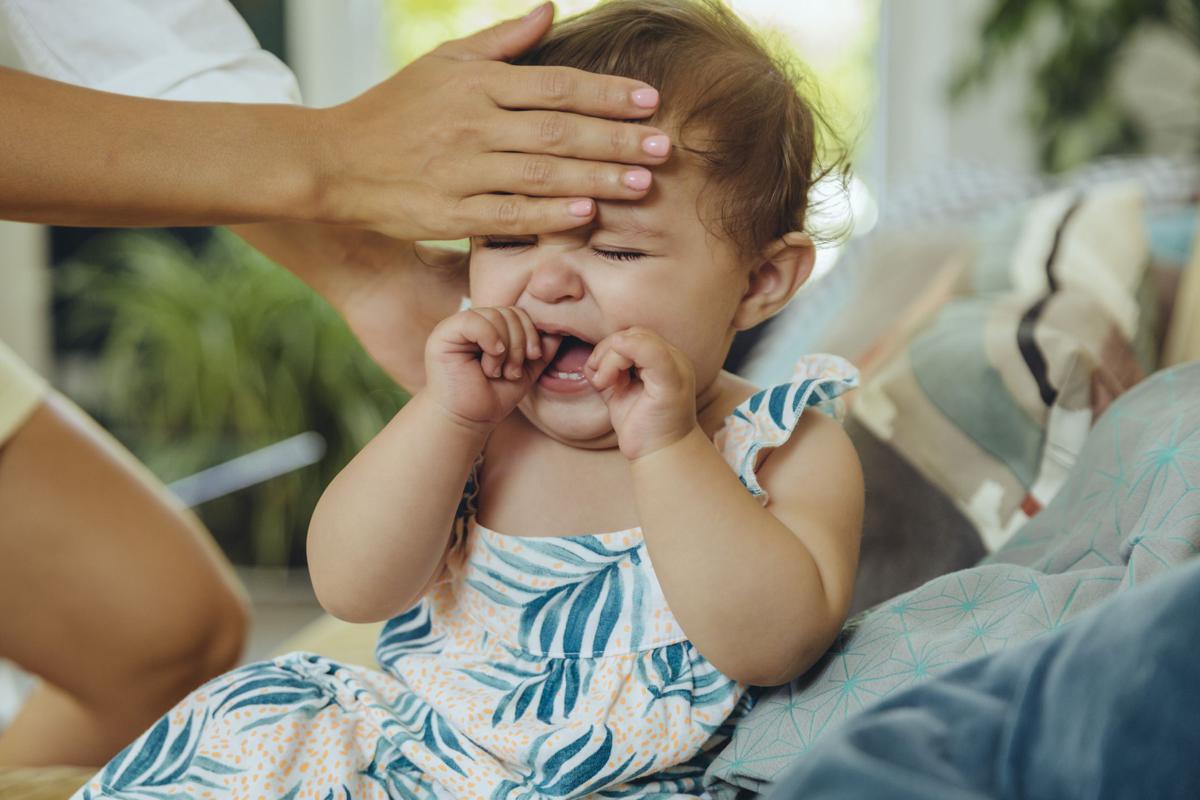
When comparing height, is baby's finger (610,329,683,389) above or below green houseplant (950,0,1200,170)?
above

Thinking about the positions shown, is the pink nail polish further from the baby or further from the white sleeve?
the white sleeve

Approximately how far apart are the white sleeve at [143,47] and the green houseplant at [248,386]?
2134 millimetres

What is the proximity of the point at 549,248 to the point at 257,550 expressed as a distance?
8.91 ft

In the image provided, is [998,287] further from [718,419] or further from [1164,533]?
[1164,533]

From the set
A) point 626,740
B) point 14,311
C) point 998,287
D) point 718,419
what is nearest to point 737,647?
point 626,740

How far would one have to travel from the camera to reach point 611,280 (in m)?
0.85

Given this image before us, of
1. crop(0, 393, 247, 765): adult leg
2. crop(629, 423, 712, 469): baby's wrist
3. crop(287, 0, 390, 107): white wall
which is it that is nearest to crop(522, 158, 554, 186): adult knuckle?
crop(629, 423, 712, 469): baby's wrist

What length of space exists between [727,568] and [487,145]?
0.39m

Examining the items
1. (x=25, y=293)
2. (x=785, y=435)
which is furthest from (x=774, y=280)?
(x=25, y=293)

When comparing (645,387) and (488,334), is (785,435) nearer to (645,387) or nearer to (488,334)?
(645,387)

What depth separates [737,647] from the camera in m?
0.78

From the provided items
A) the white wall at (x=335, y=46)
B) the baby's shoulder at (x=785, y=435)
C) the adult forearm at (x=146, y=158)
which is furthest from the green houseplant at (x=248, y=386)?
the baby's shoulder at (x=785, y=435)

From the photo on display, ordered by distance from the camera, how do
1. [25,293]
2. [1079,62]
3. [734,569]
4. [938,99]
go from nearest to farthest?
1. [734,569]
2. [1079,62]
3. [25,293]
4. [938,99]

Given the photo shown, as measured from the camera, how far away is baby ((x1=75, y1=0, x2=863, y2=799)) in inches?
31.3
